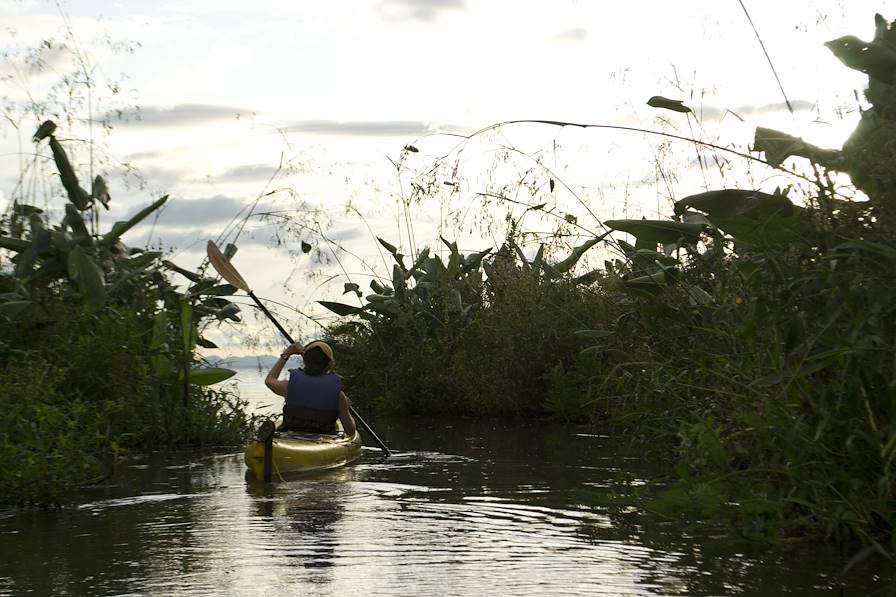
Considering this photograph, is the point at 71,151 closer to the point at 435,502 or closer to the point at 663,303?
the point at 435,502

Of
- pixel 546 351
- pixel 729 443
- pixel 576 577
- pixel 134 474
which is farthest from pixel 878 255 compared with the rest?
pixel 546 351

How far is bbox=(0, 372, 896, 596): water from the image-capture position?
7180 mm

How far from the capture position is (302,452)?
13.5 metres

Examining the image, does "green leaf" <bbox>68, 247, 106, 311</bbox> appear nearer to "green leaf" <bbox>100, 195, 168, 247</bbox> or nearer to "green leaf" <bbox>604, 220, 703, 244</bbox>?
"green leaf" <bbox>100, 195, 168, 247</bbox>

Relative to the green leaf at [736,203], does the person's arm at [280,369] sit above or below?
below

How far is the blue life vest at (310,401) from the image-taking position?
552 inches

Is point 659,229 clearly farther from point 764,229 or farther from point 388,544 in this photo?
point 388,544

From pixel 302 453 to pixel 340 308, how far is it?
1258cm

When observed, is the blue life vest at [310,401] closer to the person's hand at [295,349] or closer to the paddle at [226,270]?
the person's hand at [295,349]

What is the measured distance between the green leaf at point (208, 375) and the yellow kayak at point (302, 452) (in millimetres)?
2763

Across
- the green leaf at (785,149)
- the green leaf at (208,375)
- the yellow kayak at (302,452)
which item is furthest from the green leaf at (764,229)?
the green leaf at (208,375)

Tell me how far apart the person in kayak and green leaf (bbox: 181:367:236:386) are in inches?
97.2

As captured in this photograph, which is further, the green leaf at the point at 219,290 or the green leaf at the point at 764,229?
the green leaf at the point at 219,290

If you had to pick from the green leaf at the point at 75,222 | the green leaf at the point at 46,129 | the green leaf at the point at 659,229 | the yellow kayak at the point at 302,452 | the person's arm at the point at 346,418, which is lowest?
the yellow kayak at the point at 302,452
